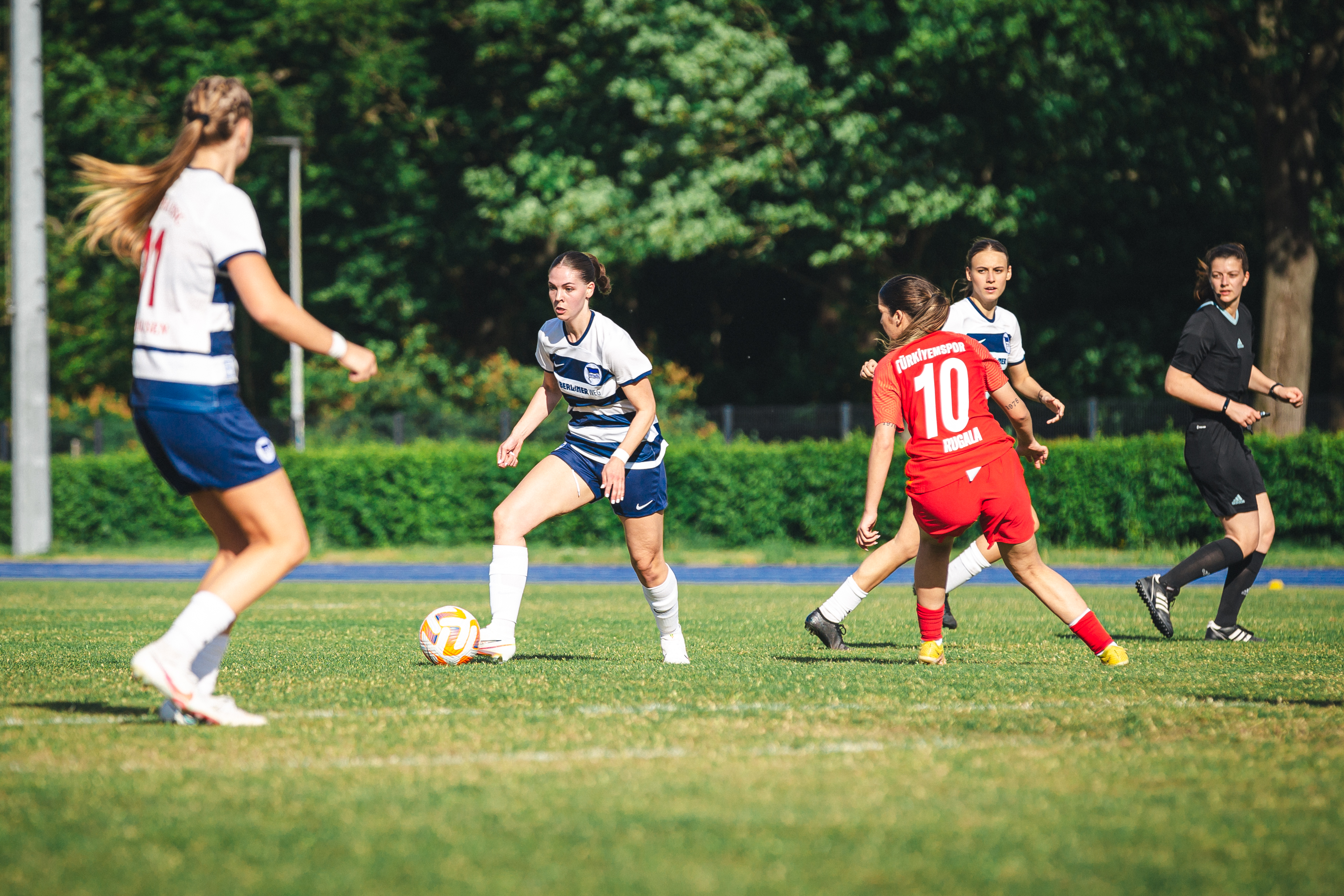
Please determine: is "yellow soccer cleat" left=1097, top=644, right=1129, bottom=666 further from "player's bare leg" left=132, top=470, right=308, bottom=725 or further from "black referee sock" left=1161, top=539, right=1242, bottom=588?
"player's bare leg" left=132, top=470, right=308, bottom=725

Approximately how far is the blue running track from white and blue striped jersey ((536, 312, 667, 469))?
8.69 metres

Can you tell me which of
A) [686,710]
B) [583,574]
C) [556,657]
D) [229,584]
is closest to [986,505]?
[686,710]

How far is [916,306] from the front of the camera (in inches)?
264

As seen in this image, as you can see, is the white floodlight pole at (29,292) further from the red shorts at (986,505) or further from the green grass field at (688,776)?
the red shorts at (986,505)

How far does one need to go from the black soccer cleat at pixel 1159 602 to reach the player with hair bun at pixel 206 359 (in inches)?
216

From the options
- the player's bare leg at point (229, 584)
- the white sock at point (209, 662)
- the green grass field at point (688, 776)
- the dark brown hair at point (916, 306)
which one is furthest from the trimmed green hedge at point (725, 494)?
the player's bare leg at point (229, 584)

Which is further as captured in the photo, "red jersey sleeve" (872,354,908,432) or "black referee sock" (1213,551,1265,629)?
"black referee sock" (1213,551,1265,629)

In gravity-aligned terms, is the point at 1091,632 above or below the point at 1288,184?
below

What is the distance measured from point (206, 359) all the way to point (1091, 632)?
4374mm

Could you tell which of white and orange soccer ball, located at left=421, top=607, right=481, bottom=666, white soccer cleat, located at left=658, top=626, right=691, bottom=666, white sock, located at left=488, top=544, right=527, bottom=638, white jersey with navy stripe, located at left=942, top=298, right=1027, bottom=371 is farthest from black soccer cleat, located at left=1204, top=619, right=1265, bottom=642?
white and orange soccer ball, located at left=421, top=607, right=481, bottom=666

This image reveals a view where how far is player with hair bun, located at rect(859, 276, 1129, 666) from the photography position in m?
6.49

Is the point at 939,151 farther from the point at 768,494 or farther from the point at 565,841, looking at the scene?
the point at 565,841

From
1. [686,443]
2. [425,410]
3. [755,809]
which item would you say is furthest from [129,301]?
[755,809]

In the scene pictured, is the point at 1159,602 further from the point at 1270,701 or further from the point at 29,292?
the point at 29,292
